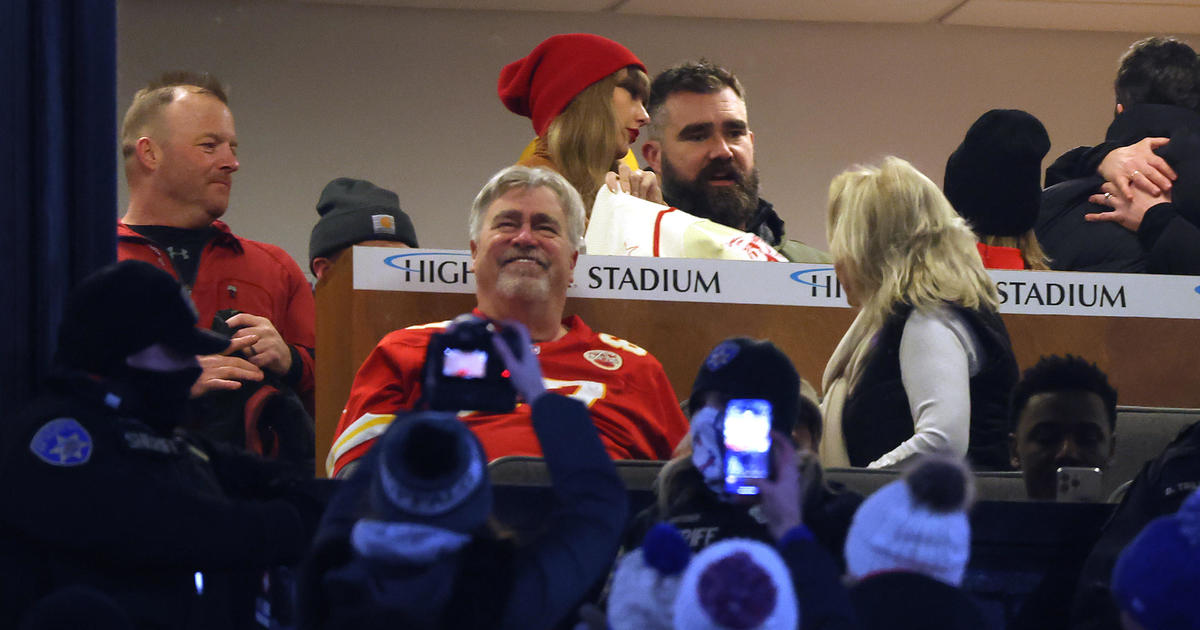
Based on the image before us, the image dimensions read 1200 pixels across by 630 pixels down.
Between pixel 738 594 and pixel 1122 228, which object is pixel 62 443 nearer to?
pixel 738 594

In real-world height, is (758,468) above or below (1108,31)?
below

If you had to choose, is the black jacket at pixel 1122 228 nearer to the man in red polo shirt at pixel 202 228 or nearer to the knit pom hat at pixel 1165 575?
the man in red polo shirt at pixel 202 228

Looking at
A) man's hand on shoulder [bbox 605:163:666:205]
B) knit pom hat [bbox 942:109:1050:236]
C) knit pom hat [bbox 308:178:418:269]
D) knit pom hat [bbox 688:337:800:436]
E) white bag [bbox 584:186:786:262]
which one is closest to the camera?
knit pom hat [bbox 688:337:800:436]

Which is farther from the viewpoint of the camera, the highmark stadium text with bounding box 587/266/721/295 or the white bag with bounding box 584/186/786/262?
the white bag with bounding box 584/186/786/262

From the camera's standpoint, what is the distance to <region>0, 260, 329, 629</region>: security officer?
1928mm

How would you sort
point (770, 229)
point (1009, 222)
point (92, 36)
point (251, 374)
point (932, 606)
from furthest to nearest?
point (770, 229) → point (1009, 222) → point (251, 374) → point (92, 36) → point (932, 606)

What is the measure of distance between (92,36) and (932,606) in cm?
151

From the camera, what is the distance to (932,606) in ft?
6.42

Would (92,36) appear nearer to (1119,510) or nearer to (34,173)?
(34,173)

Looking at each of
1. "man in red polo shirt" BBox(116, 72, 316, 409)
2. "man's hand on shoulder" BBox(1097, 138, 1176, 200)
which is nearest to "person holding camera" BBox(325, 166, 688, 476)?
"man in red polo shirt" BBox(116, 72, 316, 409)

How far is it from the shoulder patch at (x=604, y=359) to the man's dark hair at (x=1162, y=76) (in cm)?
197

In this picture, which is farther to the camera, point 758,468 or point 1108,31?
point 1108,31

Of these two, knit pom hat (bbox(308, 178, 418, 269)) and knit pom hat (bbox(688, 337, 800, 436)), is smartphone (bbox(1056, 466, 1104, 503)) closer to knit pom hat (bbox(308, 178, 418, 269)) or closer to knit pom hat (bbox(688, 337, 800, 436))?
knit pom hat (bbox(688, 337, 800, 436))

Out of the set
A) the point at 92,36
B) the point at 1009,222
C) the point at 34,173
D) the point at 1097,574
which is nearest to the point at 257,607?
the point at 34,173
